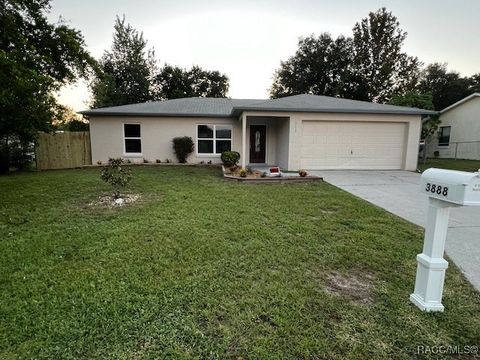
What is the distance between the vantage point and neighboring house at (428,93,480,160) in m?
19.5

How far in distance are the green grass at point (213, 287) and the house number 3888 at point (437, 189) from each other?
116 cm

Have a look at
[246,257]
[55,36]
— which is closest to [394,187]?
[246,257]

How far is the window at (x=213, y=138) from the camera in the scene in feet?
48.4

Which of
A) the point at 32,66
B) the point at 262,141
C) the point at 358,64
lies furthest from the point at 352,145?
the point at 358,64

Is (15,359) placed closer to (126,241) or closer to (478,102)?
(126,241)

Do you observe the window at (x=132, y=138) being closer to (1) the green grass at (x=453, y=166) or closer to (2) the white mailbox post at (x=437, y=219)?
(2) the white mailbox post at (x=437, y=219)

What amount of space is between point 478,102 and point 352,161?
14.4 meters

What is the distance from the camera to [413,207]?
6.39m

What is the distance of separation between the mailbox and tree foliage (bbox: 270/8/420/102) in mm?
31404

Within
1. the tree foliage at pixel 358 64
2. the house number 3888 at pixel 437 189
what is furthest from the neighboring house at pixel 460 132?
the house number 3888 at pixel 437 189

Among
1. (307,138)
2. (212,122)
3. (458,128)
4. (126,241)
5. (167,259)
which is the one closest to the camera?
(167,259)

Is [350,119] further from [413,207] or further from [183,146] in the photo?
[183,146]

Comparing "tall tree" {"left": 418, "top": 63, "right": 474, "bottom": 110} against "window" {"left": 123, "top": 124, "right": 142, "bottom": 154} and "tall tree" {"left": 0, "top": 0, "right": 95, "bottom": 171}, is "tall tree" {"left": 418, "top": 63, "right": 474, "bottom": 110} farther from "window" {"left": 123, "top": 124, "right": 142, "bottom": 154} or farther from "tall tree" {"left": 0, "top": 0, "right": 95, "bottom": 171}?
"tall tree" {"left": 0, "top": 0, "right": 95, "bottom": 171}

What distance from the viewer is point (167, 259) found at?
356 centimetres
